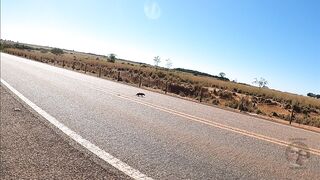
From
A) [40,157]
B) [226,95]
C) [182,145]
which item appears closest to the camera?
[40,157]

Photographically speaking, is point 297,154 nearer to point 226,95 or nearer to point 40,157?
point 40,157

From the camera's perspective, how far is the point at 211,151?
22.2ft

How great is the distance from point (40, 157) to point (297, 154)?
195 inches

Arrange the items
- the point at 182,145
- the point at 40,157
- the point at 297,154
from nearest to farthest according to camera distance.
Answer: the point at 40,157 < the point at 182,145 < the point at 297,154

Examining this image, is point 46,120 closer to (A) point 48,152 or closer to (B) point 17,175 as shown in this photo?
(A) point 48,152

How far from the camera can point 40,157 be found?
5.70m

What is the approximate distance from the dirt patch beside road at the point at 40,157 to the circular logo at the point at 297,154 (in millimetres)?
3349

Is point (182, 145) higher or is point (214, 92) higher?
point (182, 145)

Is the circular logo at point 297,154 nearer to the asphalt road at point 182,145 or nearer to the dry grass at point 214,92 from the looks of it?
the asphalt road at point 182,145

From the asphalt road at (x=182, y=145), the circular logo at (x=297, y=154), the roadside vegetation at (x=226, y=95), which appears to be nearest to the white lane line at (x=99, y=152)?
the asphalt road at (x=182, y=145)

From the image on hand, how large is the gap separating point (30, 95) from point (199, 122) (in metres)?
6.42

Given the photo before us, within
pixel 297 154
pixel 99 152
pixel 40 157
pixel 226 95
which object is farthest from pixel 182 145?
pixel 226 95

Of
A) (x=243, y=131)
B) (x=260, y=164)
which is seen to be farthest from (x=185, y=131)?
(x=260, y=164)

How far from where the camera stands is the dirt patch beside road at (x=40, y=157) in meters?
4.95
